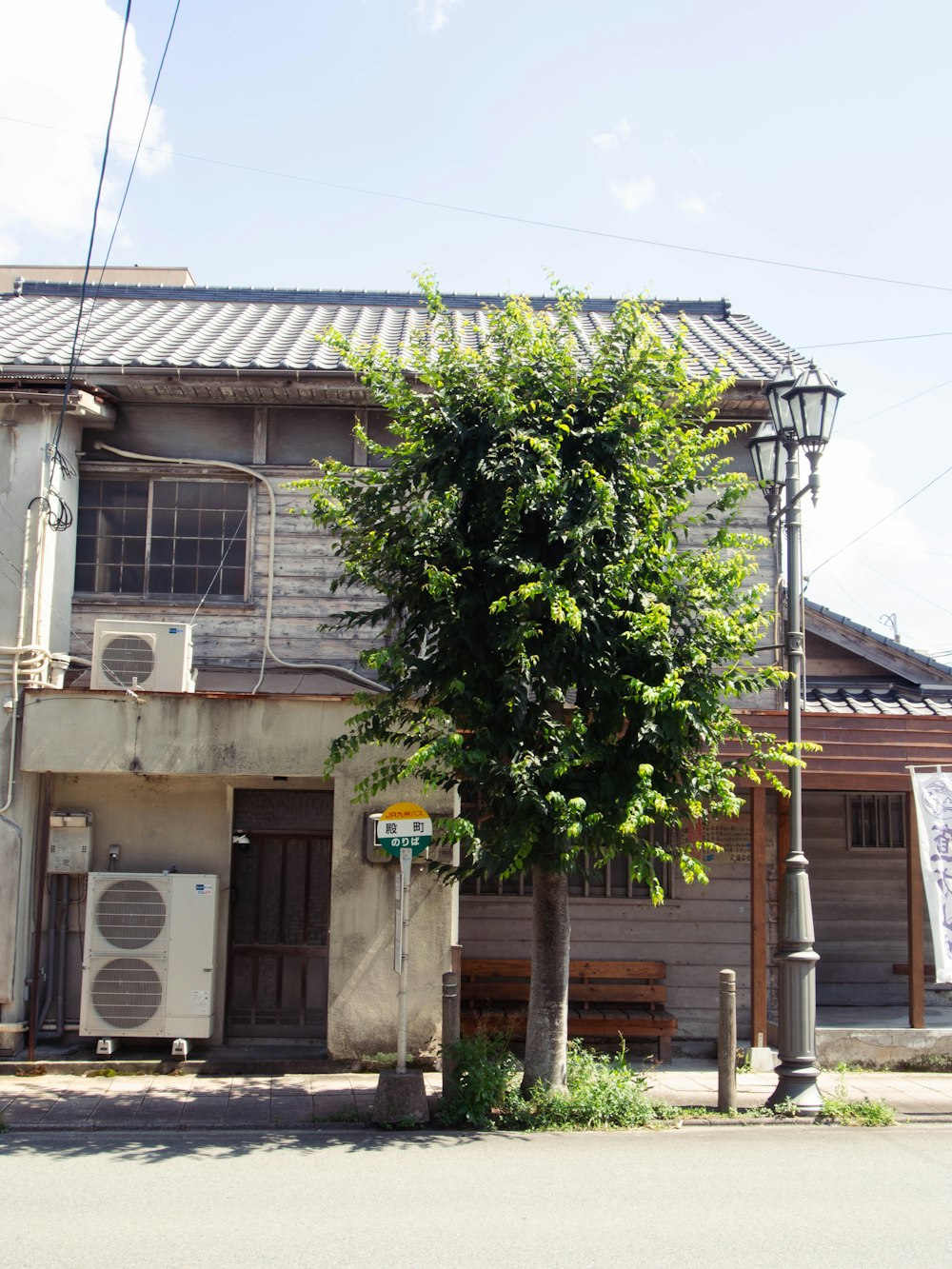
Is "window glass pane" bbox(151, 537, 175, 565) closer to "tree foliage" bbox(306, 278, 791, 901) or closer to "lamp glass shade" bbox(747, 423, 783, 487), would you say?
"tree foliage" bbox(306, 278, 791, 901)

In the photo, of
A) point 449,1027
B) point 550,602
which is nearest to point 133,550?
point 550,602

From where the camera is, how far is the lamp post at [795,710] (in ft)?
31.3

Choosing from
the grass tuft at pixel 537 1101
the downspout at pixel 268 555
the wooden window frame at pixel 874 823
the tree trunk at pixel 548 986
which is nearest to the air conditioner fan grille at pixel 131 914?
the downspout at pixel 268 555

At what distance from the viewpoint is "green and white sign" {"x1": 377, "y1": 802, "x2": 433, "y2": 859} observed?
926 centimetres

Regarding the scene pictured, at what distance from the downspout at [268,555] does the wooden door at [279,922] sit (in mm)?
1336

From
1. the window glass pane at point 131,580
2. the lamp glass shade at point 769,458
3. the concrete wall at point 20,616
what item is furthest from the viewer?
the window glass pane at point 131,580

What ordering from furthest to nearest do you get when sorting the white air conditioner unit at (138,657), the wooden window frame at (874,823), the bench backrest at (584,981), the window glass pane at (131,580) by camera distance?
1. the wooden window frame at (874,823)
2. the window glass pane at (131,580)
3. the bench backrest at (584,981)
4. the white air conditioner unit at (138,657)

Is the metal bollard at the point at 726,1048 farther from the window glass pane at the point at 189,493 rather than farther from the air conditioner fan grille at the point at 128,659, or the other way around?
the window glass pane at the point at 189,493

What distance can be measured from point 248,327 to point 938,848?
1099cm

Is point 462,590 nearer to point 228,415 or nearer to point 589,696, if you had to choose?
point 589,696

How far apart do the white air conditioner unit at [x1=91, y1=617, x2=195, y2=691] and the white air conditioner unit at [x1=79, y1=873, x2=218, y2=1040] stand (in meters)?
1.86

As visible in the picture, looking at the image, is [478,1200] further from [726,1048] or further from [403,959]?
[726,1048]

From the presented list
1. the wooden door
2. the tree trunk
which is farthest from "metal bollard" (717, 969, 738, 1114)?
the wooden door

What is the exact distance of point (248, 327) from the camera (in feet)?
50.8
